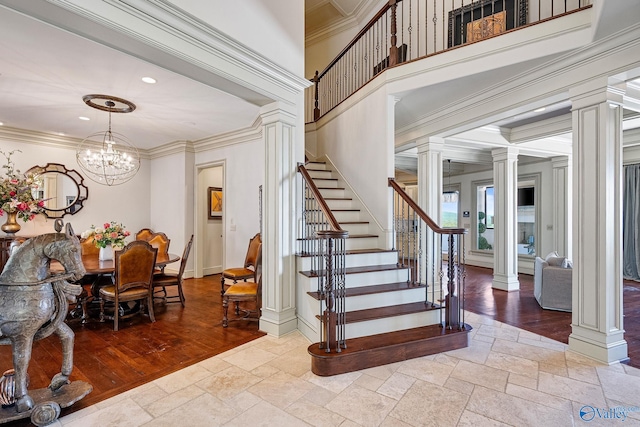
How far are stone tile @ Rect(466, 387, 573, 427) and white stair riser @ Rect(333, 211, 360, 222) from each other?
2685 millimetres

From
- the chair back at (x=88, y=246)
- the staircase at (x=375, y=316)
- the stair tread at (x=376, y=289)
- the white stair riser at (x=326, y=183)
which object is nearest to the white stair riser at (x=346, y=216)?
the staircase at (x=375, y=316)

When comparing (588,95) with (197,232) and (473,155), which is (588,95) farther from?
(197,232)

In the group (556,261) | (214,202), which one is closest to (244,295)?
(214,202)

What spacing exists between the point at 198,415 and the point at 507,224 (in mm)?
5618

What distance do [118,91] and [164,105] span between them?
586mm

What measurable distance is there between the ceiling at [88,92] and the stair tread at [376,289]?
2.83 metres

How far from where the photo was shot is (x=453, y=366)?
8.89ft

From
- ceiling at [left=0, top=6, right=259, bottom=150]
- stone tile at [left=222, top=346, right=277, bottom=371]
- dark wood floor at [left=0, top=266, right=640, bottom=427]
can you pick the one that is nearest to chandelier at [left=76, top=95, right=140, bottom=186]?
ceiling at [left=0, top=6, right=259, bottom=150]

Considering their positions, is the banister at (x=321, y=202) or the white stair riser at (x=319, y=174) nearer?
the banister at (x=321, y=202)

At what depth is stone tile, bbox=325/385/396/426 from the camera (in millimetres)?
2021

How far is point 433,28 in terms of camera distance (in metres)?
5.21

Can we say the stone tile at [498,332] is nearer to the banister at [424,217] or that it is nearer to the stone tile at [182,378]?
the banister at [424,217]

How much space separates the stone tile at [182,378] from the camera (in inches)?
93.7

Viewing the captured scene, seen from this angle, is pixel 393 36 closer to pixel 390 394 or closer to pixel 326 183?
pixel 326 183
